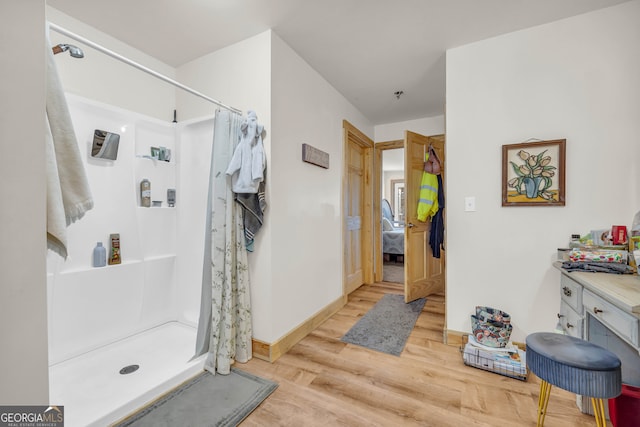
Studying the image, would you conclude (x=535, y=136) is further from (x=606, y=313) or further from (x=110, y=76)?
(x=110, y=76)

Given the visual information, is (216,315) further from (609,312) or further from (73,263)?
(609,312)

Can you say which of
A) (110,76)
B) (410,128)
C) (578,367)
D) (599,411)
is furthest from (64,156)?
(410,128)

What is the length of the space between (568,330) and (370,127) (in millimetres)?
3443

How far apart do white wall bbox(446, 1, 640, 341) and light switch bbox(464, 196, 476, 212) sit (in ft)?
0.12

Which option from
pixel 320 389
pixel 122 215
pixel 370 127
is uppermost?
pixel 370 127

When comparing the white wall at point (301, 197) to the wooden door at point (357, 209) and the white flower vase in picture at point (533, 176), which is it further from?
the white flower vase in picture at point (533, 176)

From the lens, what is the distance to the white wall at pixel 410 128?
3.99m

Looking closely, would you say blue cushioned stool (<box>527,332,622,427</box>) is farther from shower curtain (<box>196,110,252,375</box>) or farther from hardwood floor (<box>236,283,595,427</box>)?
shower curtain (<box>196,110,252,375</box>)

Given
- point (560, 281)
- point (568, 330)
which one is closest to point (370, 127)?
point (560, 281)

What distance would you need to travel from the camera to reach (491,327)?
208cm

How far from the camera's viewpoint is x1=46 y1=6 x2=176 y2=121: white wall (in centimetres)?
200

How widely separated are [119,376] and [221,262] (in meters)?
0.96

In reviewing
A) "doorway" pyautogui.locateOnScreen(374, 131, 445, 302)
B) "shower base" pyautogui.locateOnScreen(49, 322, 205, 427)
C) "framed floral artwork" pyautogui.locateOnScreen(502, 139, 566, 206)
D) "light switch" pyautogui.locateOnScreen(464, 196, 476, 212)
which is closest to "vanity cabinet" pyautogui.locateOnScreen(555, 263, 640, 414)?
"framed floral artwork" pyautogui.locateOnScreen(502, 139, 566, 206)

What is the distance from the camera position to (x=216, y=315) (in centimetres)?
193
